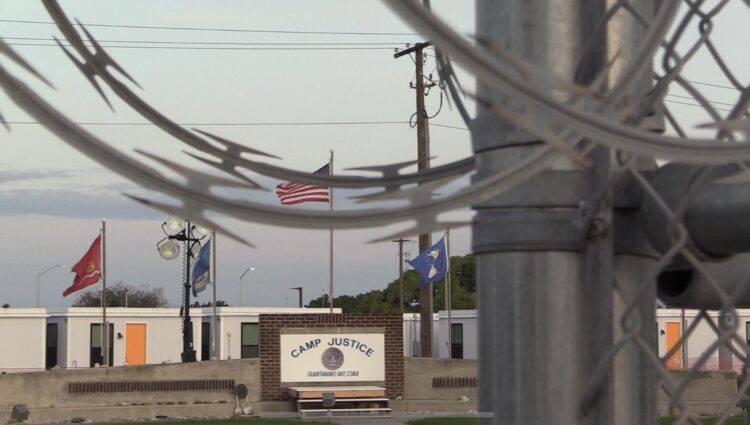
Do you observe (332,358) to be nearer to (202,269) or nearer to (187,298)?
(202,269)

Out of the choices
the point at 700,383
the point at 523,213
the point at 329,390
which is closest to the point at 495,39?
the point at 523,213

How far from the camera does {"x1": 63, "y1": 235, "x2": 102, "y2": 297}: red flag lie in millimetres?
35375

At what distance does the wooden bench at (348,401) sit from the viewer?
26.4 metres

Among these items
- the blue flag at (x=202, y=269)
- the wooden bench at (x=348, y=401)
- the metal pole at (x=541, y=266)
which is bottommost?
the wooden bench at (x=348, y=401)

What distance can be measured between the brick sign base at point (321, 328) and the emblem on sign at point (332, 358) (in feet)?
1.78

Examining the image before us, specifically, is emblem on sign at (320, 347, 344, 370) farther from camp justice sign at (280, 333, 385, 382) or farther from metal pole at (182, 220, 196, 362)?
metal pole at (182, 220, 196, 362)

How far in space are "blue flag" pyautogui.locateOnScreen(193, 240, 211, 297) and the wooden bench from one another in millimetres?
7925

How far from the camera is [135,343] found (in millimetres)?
57219

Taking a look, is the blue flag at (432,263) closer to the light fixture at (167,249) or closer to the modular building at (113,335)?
the light fixture at (167,249)

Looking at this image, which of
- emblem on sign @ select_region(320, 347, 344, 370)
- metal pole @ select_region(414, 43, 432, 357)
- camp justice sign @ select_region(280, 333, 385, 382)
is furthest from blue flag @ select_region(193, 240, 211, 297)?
emblem on sign @ select_region(320, 347, 344, 370)

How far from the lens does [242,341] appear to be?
54.8 metres

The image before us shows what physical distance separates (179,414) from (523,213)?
86.8ft

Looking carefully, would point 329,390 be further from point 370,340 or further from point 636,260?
point 636,260

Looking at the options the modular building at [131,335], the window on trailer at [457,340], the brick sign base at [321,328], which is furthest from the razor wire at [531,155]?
the window on trailer at [457,340]
